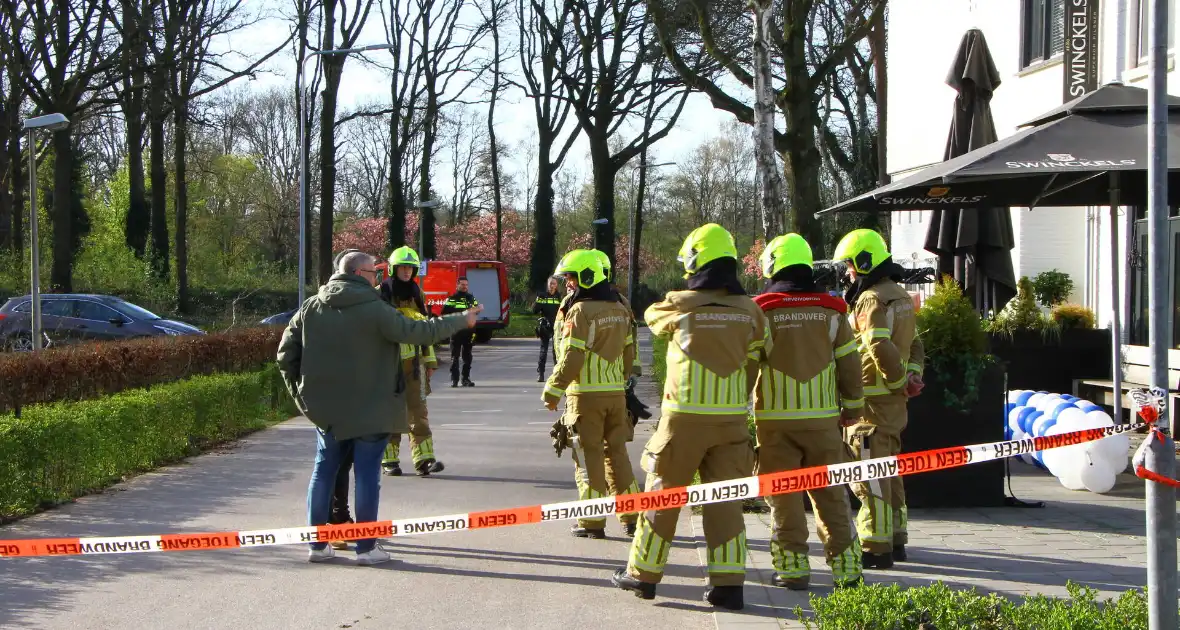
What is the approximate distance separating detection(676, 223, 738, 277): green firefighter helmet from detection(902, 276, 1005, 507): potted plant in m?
2.95

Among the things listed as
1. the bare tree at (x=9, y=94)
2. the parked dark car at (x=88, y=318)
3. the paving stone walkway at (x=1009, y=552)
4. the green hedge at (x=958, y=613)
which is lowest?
the paving stone walkway at (x=1009, y=552)

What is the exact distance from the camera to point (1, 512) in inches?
311

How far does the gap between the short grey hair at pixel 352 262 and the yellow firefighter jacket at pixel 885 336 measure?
2.99 m

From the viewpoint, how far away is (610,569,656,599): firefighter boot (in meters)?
6.00

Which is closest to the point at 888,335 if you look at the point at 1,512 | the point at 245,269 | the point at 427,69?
the point at 1,512

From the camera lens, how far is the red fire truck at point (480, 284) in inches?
1490

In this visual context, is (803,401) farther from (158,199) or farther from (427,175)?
(427,175)

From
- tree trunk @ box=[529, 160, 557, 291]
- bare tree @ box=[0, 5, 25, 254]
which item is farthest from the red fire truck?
bare tree @ box=[0, 5, 25, 254]

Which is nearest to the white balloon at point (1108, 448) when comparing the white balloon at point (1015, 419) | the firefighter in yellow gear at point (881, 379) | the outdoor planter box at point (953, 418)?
the outdoor planter box at point (953, 418)

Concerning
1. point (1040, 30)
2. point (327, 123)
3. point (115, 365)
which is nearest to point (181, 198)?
point (327, 123)

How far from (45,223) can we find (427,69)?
19685mm

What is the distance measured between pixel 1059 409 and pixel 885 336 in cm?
349

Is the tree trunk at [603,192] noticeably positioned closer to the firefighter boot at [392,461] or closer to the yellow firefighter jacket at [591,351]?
the firefighter boot at [392,461]

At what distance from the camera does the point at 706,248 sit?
224 inches
